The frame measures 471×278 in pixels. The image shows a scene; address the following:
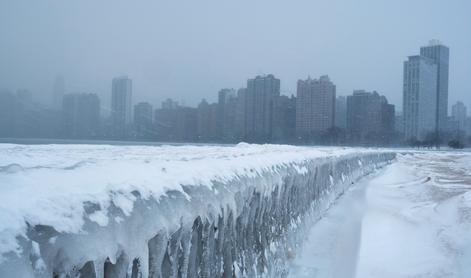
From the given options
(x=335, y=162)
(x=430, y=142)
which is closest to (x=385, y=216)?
(x=335, y=162)

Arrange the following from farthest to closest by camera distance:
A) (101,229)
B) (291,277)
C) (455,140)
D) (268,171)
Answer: (455,140), (291,277), (268,171), (101,229)

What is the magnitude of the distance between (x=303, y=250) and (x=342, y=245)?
2.35 ft

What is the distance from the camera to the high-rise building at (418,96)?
307 ft

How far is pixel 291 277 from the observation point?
16.3 feet

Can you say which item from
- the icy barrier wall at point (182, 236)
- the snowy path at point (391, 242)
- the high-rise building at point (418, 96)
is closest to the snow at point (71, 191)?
the icy barrier wall at point (182, 236)

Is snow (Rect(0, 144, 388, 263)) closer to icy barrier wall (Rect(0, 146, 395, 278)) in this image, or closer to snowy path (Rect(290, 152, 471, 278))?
icy barrier wall (Rect(0, 146, 395, 278))

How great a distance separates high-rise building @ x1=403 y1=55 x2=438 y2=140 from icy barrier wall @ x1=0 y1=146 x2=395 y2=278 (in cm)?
9765

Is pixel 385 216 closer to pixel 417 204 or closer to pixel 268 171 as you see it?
pixel 417 204

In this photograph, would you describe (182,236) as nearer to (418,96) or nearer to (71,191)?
(71,191)

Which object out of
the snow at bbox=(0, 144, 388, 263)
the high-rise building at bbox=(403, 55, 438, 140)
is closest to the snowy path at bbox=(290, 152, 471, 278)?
the snow at bbox=(0, 144, 388, 263)

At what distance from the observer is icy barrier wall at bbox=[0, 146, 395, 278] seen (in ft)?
5.21

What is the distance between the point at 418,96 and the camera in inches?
3701

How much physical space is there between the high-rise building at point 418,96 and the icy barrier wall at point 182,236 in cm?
9765

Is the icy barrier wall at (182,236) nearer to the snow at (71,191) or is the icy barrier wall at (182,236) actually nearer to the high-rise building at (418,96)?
the snow at (71,191)
